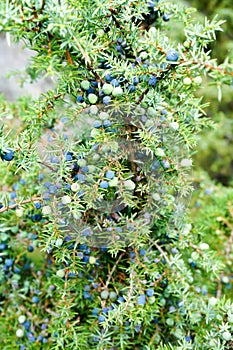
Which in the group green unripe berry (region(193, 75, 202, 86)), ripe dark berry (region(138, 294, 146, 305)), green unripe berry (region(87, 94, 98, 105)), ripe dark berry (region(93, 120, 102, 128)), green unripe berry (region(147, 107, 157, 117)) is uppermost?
green unripe berry (region(193, 75, 202, 86))

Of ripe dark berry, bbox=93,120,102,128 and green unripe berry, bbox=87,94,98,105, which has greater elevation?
green unripe berry, bbox=87,94,98,105

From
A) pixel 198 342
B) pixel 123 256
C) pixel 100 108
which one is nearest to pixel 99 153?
pixel 100 108

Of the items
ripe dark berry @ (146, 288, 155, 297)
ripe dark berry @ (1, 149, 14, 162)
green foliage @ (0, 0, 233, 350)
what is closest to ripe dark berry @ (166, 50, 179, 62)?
green foliage @ (0, 0, 233, 350)

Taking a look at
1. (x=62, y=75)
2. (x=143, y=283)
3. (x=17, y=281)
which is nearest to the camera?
(x=62, y=75)

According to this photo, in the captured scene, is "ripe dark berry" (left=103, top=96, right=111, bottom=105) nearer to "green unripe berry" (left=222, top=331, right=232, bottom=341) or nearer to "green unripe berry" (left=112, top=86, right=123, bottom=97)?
"green unripe berry" (left=112, top=86, right=123, bottom=97)

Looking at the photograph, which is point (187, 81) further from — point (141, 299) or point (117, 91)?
point (141, 299)

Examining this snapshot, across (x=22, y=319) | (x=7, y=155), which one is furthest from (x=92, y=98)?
(x=22, y=319)

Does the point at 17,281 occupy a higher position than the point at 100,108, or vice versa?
the point at 100,108

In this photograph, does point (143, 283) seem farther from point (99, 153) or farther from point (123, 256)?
point (99, 153)
